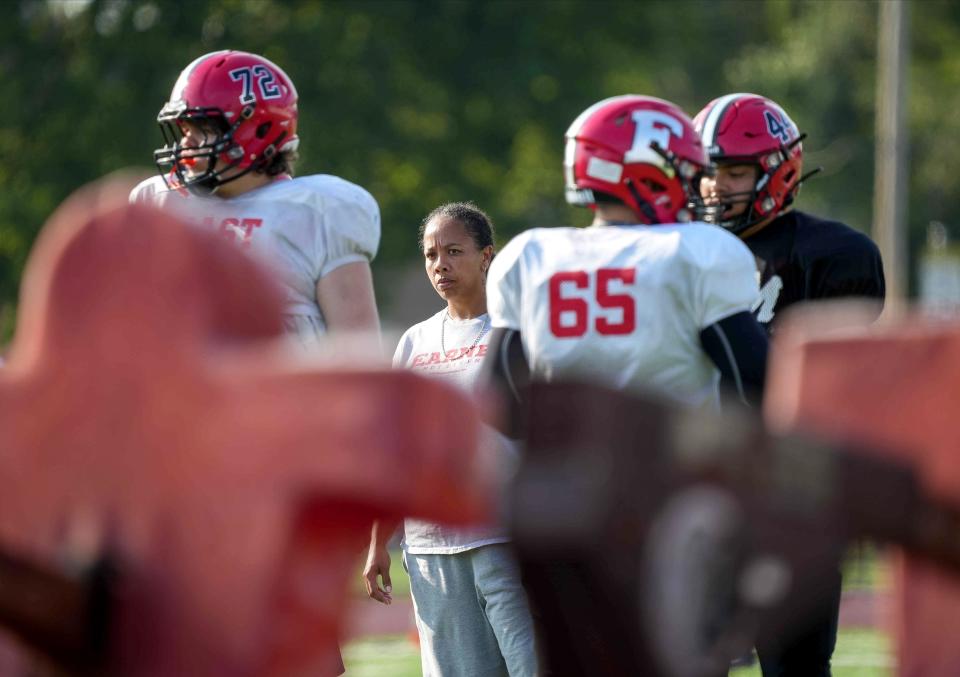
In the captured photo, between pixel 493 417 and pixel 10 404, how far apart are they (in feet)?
3.36

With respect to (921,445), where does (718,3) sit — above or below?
above

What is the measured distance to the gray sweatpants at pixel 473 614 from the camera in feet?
15.8

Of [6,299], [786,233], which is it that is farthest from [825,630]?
[6,299]

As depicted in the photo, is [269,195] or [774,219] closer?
[269,195]

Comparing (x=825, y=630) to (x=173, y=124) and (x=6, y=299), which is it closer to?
(x=173, y=124)

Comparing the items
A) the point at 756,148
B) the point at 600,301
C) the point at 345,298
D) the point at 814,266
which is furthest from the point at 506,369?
the point at 756,148

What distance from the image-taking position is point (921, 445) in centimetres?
216

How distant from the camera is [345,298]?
4367mm

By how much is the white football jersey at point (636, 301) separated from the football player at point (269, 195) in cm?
66

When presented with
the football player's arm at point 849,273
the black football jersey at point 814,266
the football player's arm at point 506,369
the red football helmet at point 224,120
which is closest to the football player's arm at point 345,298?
the red football helmet at point 224,120

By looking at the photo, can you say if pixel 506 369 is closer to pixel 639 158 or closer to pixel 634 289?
pixel 634 289

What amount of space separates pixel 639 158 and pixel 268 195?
1074 millimetres

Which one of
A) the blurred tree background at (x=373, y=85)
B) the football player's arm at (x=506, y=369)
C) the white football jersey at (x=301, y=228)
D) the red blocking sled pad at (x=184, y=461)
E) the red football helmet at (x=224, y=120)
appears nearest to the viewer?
the red blocking sled pad at (x=184, y=461)

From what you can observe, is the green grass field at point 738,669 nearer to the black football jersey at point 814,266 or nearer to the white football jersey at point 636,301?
the black football jersey at point 814,266
